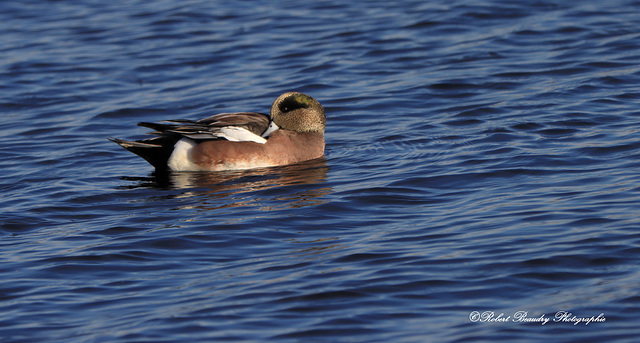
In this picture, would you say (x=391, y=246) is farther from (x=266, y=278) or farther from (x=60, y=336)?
(x=60, y=336)

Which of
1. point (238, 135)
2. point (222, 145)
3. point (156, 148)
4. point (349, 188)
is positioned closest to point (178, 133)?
point (156, 148)

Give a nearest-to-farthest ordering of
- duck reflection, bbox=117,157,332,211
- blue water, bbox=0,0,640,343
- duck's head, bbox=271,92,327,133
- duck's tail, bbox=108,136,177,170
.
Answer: blue water, bbox=0,0,640,343
duck reflection, bbox=117,157,332,211
duck's tail, bbox=108,136,177,170
duck's head, bbox=271,92,327,133

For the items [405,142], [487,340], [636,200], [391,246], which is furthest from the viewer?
[405,142]

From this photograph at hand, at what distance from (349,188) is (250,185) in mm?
969

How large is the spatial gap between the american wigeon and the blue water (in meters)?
0.17

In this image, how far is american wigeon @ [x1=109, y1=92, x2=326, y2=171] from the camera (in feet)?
30.5

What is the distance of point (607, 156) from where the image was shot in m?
8.66

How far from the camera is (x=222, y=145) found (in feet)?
30.4

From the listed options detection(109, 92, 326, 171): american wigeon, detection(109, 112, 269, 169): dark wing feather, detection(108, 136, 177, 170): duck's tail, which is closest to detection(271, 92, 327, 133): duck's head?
detection(109, 92, 326, 171): american wigeon

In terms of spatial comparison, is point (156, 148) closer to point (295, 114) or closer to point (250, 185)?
point (250, 185)

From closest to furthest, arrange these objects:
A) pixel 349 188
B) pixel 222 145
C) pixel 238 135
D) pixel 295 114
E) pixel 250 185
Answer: pixel 349 188
pixel 250 185
pixel 222 145
pixel 238 135
pixel 295 114

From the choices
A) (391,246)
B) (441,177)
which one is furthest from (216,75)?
(391,246)

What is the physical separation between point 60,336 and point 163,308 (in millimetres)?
620

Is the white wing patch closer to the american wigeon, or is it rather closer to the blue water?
the american wigeon
